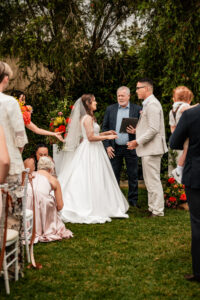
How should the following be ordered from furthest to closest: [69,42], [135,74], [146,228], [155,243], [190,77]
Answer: [135,74] → [69,42] → [190,77] → [146,228] → [155,243]

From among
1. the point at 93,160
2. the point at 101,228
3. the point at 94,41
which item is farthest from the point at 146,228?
the point at 94,41

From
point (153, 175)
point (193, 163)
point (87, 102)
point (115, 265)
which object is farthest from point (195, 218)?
point (87, 102)

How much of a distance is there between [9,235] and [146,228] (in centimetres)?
231

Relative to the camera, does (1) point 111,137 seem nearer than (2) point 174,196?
Yes

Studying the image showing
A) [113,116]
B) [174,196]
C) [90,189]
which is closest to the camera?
[90,189]

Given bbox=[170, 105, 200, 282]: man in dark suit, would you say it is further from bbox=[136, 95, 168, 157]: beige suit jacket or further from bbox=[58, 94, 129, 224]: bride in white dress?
bbox=[58, 94, 129, 224]: bride in white dress

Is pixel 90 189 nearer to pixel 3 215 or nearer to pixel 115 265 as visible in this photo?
pixel 115 265

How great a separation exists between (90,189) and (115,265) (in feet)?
6.52

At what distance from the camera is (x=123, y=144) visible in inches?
241

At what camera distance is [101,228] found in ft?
16.0

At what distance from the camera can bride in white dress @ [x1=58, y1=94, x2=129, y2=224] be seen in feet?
17.5

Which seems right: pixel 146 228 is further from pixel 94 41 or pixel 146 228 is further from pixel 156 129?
pixel 94 41

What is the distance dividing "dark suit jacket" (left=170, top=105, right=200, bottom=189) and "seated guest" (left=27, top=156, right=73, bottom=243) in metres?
1.83

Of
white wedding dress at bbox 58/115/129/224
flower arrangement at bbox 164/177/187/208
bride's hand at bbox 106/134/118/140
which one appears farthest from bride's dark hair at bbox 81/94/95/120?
flower arrangement at bbox 164/177/187/208
